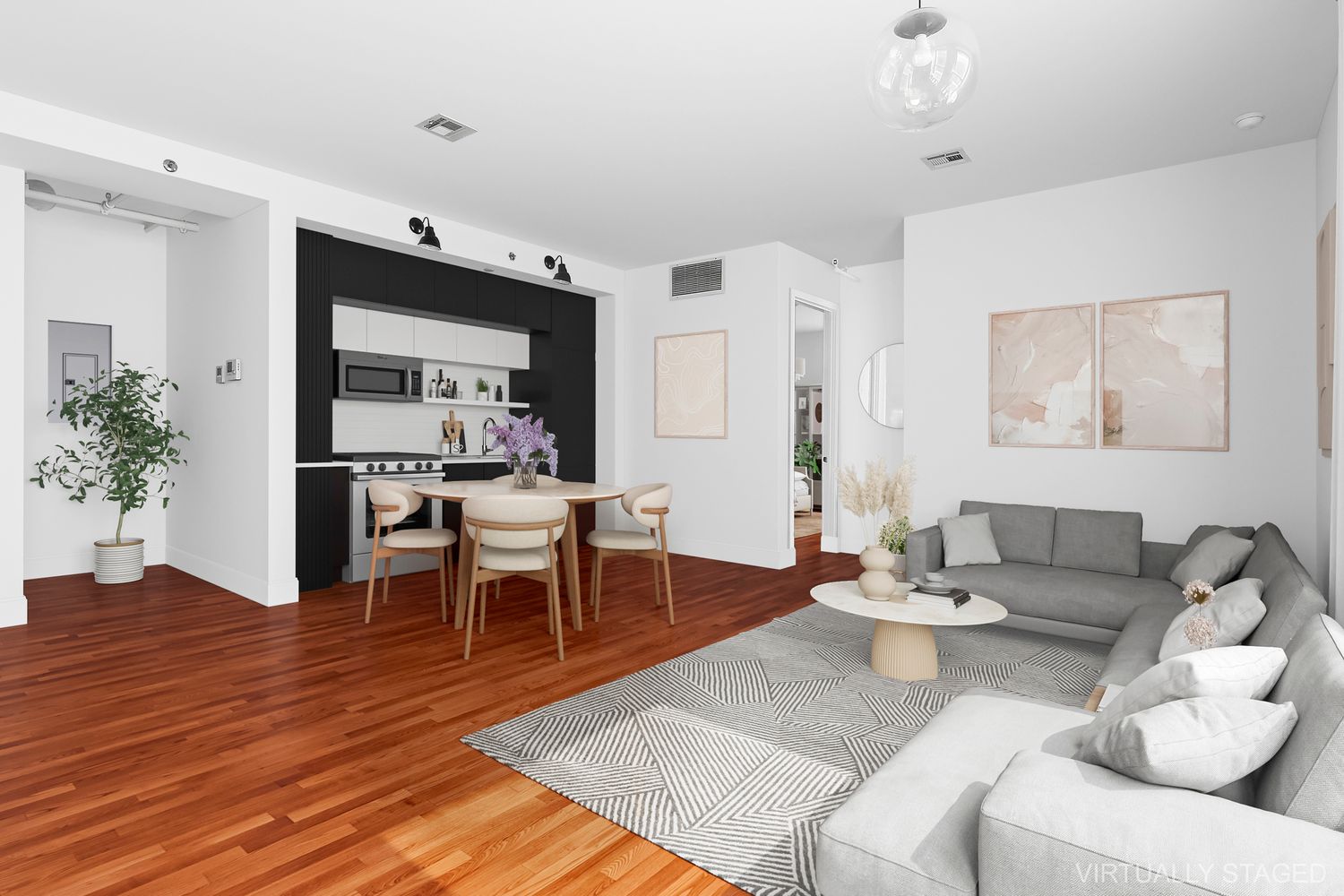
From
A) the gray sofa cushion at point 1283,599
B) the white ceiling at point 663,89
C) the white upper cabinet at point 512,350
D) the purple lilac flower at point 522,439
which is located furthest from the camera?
the white upper cabinet at point 512,350

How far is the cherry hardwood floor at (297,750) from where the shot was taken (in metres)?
1.91

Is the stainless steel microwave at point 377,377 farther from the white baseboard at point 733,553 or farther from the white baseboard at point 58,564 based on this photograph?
the white baseboard at point 733,553

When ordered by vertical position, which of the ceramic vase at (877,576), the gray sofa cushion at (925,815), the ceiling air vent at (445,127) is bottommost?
the gray sofa cushion at (925,815)

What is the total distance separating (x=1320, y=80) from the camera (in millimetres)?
3314

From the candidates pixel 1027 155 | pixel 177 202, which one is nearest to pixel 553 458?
pixel 177 202

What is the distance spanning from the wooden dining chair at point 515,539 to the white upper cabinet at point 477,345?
3.12 m

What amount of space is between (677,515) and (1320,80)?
520cm

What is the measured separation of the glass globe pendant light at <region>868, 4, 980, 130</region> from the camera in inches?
74.4

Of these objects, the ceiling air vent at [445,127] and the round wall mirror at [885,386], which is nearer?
the ceiling air vent at [445,127]

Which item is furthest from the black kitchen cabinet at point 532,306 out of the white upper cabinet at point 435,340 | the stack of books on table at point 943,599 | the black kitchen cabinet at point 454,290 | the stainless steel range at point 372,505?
the stack of books on table at point 943,599

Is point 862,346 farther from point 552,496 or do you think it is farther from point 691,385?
point 552,496

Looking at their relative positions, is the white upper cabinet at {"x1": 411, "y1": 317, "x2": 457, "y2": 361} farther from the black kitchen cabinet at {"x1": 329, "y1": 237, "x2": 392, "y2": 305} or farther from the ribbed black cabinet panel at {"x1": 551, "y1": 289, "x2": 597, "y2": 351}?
the ribbed black cabinet panel at {"x1": 551, "y1": 289, "x2": 597, "y2": 351}

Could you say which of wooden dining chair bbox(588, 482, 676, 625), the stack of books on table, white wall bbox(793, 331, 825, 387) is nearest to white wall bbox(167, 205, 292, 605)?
wooden dining chair bbox(588, 482, 676, 625)

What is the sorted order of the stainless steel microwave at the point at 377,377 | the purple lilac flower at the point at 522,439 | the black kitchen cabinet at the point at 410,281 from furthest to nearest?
the stainless steel microwave at the point at 377,377 → the black kitchen cabinet at the point at 410,281 → the purple lilac flower at the point at 522,439
